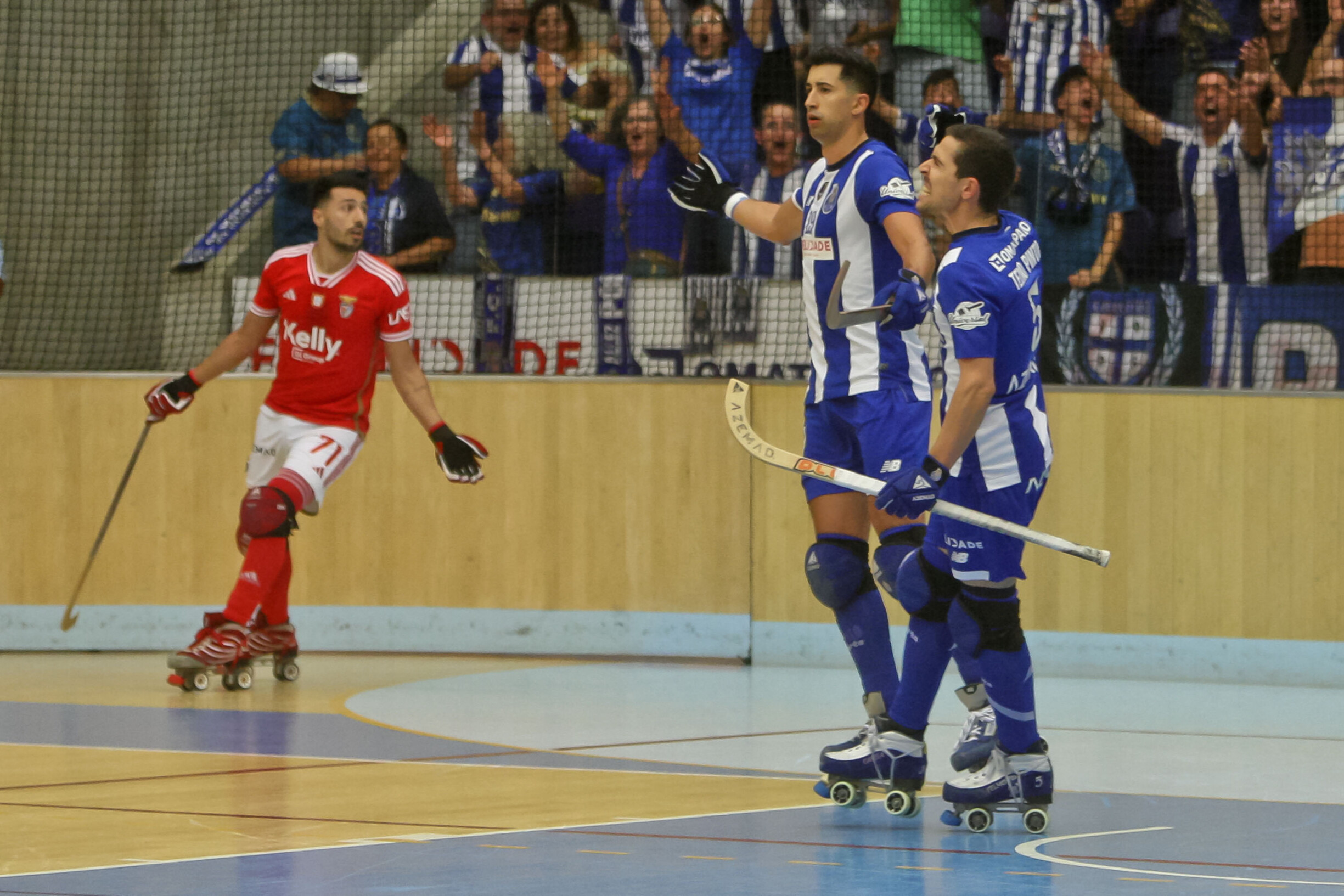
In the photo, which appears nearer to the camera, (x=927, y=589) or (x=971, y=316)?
(x=971, y=316)

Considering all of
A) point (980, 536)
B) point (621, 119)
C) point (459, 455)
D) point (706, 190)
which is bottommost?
point (980, 536)

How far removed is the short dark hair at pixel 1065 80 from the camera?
32.2 ft

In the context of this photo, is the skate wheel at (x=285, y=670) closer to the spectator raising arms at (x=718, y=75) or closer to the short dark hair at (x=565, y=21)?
the spectator raising arms at (x=718, y=75)

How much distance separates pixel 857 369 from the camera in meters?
5.53

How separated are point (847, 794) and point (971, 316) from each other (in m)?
1.39

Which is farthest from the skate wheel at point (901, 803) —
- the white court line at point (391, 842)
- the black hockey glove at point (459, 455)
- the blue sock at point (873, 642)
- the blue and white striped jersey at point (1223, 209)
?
the blue and white striped jersey at point (1223, 209)

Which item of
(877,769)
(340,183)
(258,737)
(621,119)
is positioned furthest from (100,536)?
(877,769)

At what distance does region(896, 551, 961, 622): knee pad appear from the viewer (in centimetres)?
504

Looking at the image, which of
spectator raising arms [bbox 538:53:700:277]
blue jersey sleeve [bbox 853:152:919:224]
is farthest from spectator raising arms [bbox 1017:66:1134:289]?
blue jersey sleeve [bbox 853:152:919:224]

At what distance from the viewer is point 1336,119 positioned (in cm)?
946

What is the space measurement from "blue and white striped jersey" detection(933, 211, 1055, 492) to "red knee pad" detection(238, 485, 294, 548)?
384 cm

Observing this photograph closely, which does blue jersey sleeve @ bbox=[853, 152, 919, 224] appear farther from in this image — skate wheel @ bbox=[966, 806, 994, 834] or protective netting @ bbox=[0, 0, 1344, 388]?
protective netting @ bbox=[0, 0, 1344, 388]

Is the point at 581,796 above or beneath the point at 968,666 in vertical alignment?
beneath

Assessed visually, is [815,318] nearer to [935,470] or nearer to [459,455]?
[935,470]
